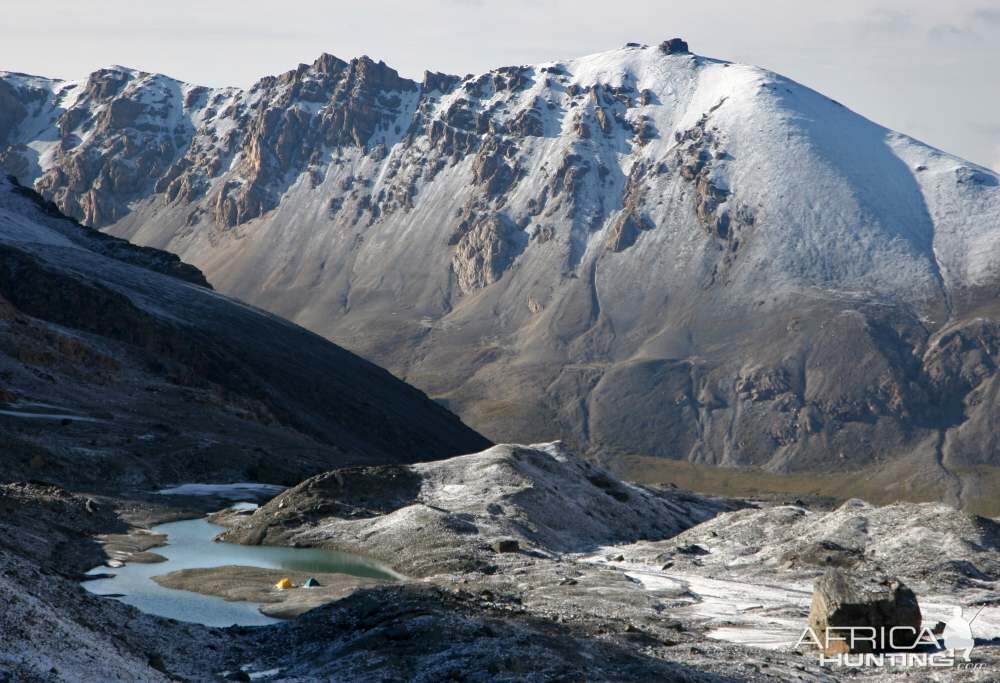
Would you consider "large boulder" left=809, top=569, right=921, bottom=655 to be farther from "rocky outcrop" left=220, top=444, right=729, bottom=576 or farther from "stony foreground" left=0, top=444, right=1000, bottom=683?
"rocky outcrop" left=220, top=444, right=729, bottom=576

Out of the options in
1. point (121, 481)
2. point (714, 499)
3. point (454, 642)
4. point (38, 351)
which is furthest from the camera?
point (714, 499)

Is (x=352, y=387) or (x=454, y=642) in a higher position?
(x=352, y=387)

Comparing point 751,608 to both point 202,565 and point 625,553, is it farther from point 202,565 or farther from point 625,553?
point 202,565

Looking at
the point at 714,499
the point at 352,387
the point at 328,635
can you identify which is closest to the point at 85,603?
the point at 328,635

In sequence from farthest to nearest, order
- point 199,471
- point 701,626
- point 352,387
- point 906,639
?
1. point 352,387
2. point 199,471
3. point 701,626
4. point 906,639

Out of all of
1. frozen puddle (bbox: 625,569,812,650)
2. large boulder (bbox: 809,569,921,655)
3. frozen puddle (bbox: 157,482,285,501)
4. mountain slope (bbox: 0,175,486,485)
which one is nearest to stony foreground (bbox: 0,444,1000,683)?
frozen puddle (bbox: 625,569,812,650)

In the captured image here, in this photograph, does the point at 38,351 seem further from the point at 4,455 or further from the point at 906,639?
the point at 906,639
